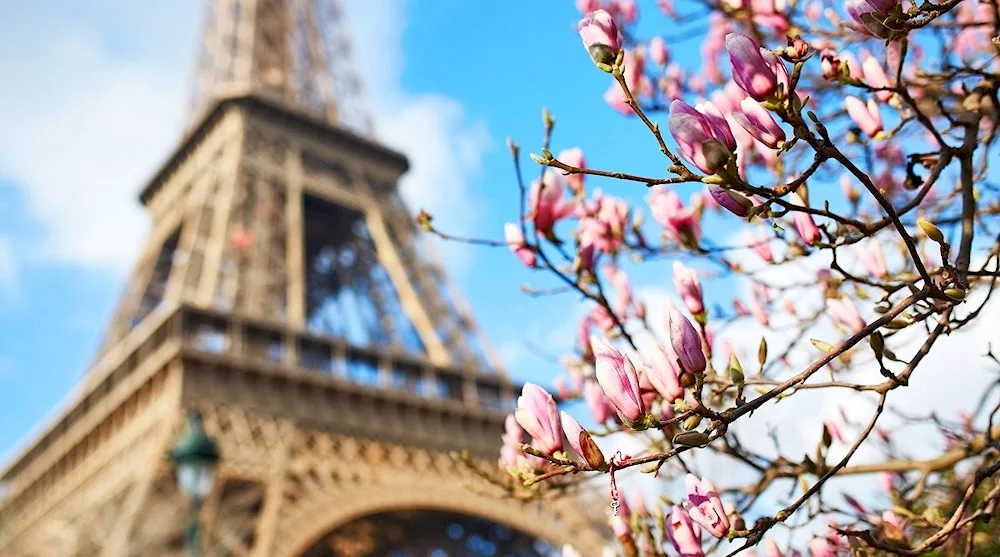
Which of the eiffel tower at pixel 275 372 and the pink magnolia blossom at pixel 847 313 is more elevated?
the eiffel tower at pixel 275 372

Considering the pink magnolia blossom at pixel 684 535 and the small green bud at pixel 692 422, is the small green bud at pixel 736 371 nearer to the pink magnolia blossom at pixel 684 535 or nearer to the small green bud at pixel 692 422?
the small green bud at pixel 692 422

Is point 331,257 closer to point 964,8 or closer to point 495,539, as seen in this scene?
point 495,539

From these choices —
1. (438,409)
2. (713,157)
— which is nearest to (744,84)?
(713,157)

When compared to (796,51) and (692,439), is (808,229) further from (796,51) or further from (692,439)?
(692,439)

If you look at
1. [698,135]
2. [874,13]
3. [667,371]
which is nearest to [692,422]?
[667,371]

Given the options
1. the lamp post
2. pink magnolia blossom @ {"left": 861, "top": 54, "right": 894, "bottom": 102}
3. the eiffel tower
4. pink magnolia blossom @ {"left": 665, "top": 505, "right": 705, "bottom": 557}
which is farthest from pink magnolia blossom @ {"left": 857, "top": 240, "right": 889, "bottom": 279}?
the eiffel tower

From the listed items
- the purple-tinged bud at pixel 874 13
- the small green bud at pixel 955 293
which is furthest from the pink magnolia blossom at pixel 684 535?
the purple-tinged bud at pixel 874 13

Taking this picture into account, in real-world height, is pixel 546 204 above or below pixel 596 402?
above
